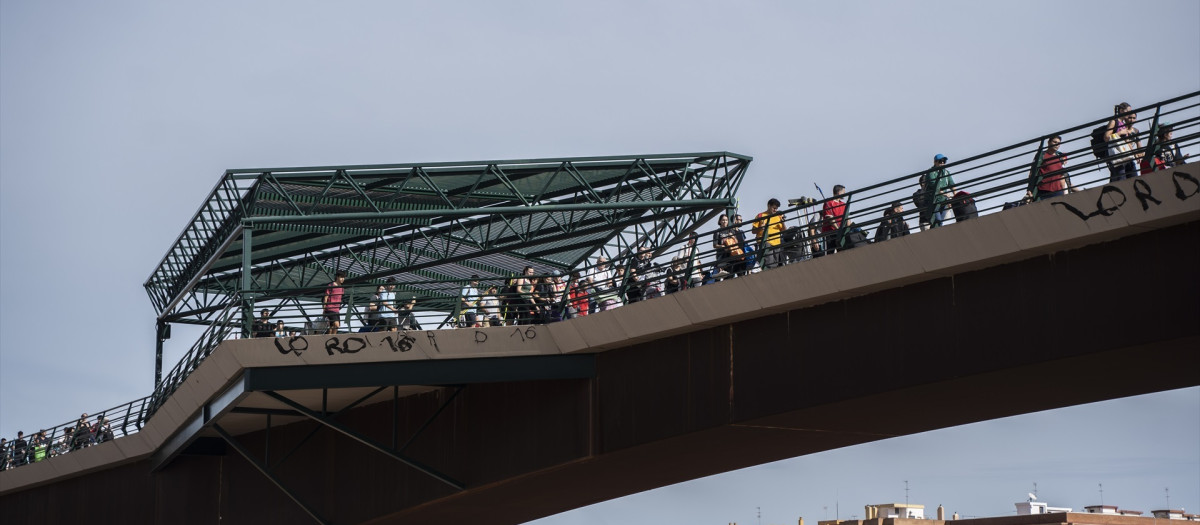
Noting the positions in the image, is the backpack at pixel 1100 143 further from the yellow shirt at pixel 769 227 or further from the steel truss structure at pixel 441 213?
the steel truss structure at pixel 441 213

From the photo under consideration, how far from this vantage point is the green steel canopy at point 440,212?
33.0m

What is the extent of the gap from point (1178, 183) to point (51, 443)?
110 ft

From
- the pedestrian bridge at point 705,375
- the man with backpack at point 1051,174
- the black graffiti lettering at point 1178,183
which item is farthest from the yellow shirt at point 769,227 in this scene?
the black graffiti lettering at point 1178,183

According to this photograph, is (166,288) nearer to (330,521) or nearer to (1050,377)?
(330,521)

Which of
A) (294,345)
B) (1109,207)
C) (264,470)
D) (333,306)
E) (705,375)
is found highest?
(333,306)

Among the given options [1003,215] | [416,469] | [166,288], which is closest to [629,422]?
[416,469]

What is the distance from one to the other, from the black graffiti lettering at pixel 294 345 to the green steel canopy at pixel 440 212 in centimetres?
554

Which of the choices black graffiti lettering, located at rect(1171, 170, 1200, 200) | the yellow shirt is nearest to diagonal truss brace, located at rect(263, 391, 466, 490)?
the yellow shirt

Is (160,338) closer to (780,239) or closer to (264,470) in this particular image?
(264,470)

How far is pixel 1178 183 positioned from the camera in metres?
15.9

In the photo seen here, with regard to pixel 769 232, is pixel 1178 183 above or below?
below

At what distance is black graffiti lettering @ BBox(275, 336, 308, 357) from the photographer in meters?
24.0

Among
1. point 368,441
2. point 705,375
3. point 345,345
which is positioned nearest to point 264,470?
point 368,441

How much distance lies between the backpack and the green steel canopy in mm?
17096
